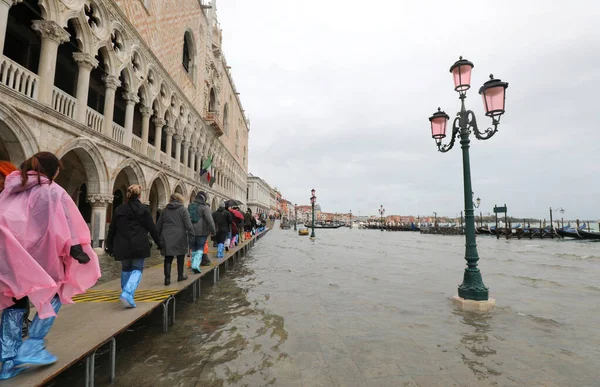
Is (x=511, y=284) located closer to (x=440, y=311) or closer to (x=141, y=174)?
(x=440, y=311)

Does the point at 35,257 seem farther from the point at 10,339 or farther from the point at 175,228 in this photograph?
the point at 175,228

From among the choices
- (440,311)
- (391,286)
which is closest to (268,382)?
(440,311)

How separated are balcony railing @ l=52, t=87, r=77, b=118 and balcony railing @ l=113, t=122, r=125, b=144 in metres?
2.42

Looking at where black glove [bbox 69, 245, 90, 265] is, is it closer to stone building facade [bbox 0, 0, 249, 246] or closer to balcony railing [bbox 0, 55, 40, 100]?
stone building facade [bbox 0, 0, 249, 246]

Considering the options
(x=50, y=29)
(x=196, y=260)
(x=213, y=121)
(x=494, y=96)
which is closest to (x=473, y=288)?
(x=494, y=96)

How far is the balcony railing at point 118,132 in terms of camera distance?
43.6 feet

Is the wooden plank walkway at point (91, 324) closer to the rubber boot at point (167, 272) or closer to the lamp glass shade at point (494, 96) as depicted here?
the rubber boot at point (167, 272)

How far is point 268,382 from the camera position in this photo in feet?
9.68

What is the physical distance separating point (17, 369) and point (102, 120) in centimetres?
1260

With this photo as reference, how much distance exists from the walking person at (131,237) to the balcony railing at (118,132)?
10.6m

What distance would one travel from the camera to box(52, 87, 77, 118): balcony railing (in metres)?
9.66

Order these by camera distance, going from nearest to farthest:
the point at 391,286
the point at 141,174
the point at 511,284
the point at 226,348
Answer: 1. the point at 226,348
2. the point at 391,286
3. the point at 511,284
4. the point at 141,174

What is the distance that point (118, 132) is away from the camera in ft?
44.9

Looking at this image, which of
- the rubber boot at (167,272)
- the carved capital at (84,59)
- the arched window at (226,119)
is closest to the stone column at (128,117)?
the carved capital at (84,59)
